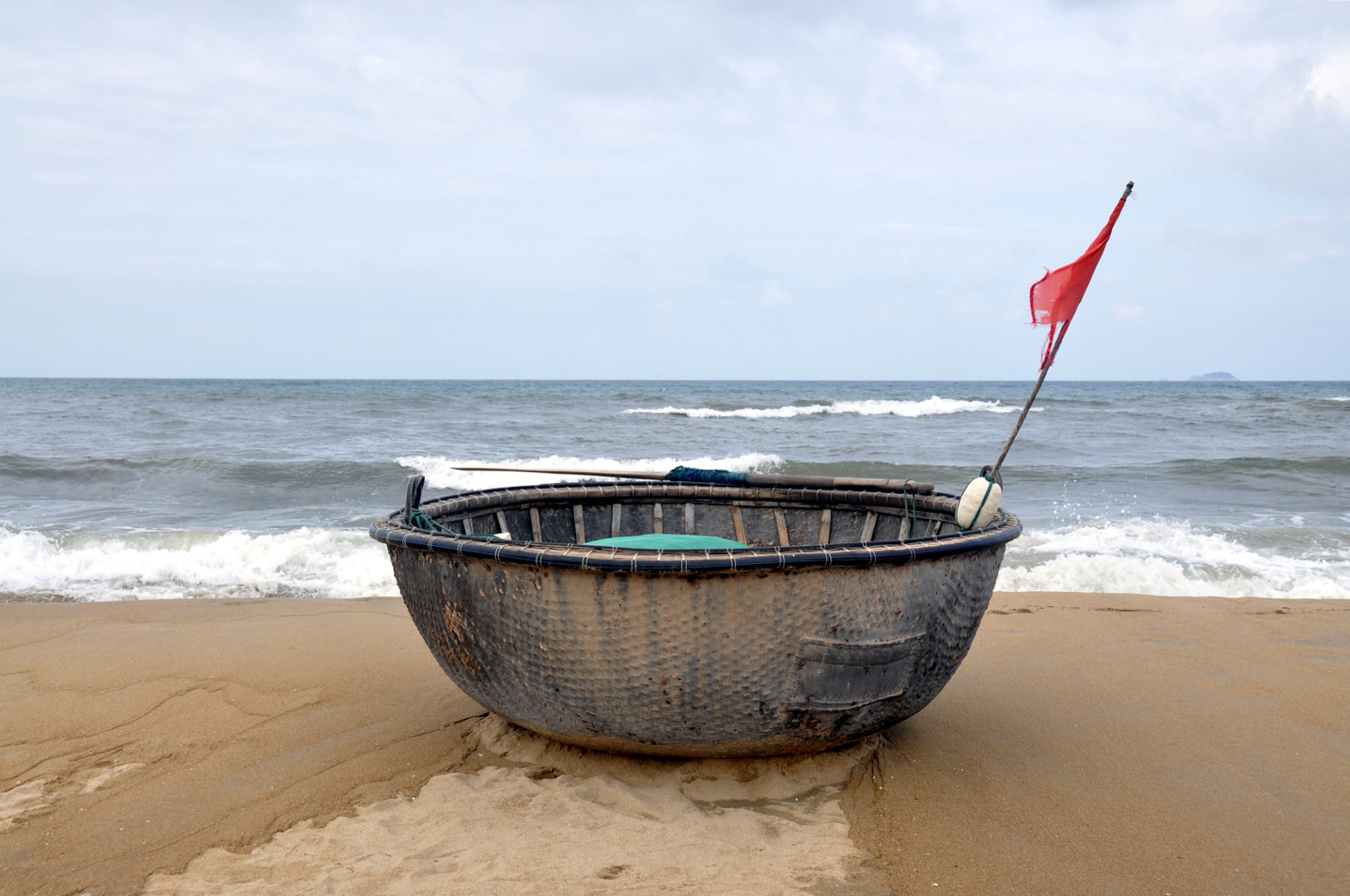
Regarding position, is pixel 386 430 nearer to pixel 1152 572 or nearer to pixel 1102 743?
pixel 1152 572

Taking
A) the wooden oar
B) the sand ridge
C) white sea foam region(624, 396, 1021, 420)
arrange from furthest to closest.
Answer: white sea foam region(624, 396, 1021, 420) < the wooden oar < the sand ridge

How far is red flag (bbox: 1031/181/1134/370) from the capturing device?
274 centimetres

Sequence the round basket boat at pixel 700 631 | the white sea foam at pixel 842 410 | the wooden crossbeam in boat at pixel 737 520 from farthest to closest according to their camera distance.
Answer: the white sea foam at pixel 842 410, the wooden crossbeam in boat at pixel 737 520, the round basket boat at pixel 700 631

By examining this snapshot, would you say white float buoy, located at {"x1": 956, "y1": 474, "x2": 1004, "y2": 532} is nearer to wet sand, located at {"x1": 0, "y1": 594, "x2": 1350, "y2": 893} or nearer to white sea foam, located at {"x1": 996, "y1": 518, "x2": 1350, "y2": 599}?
wet sand, located at {"x1": 0, "y1": 594, "x2": 1350, "y2": 893}

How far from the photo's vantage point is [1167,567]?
6.00m

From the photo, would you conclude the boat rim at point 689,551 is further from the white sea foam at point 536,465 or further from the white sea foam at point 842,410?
the white sea foam at point 842,410

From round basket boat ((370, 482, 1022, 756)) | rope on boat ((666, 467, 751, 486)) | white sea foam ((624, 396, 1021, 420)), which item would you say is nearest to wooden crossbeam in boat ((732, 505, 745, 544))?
rope on boat ((666, 467, 751, 486))

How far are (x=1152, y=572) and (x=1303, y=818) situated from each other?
372cm

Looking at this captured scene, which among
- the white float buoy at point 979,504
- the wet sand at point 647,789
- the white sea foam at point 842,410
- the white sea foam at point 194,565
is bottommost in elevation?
the white sea foam at point 194,565

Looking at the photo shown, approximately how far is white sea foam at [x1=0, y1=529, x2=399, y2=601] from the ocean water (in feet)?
0.07

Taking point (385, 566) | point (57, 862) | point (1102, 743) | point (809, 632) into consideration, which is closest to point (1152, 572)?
point (1102, 743)

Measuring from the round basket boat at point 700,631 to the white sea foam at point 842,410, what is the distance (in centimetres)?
2266

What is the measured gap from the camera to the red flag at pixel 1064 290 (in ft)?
9.00

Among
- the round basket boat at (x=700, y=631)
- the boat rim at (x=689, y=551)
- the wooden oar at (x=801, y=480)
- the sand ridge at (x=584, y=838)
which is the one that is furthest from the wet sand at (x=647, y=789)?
the wooden oar at (x=801, y=480)
